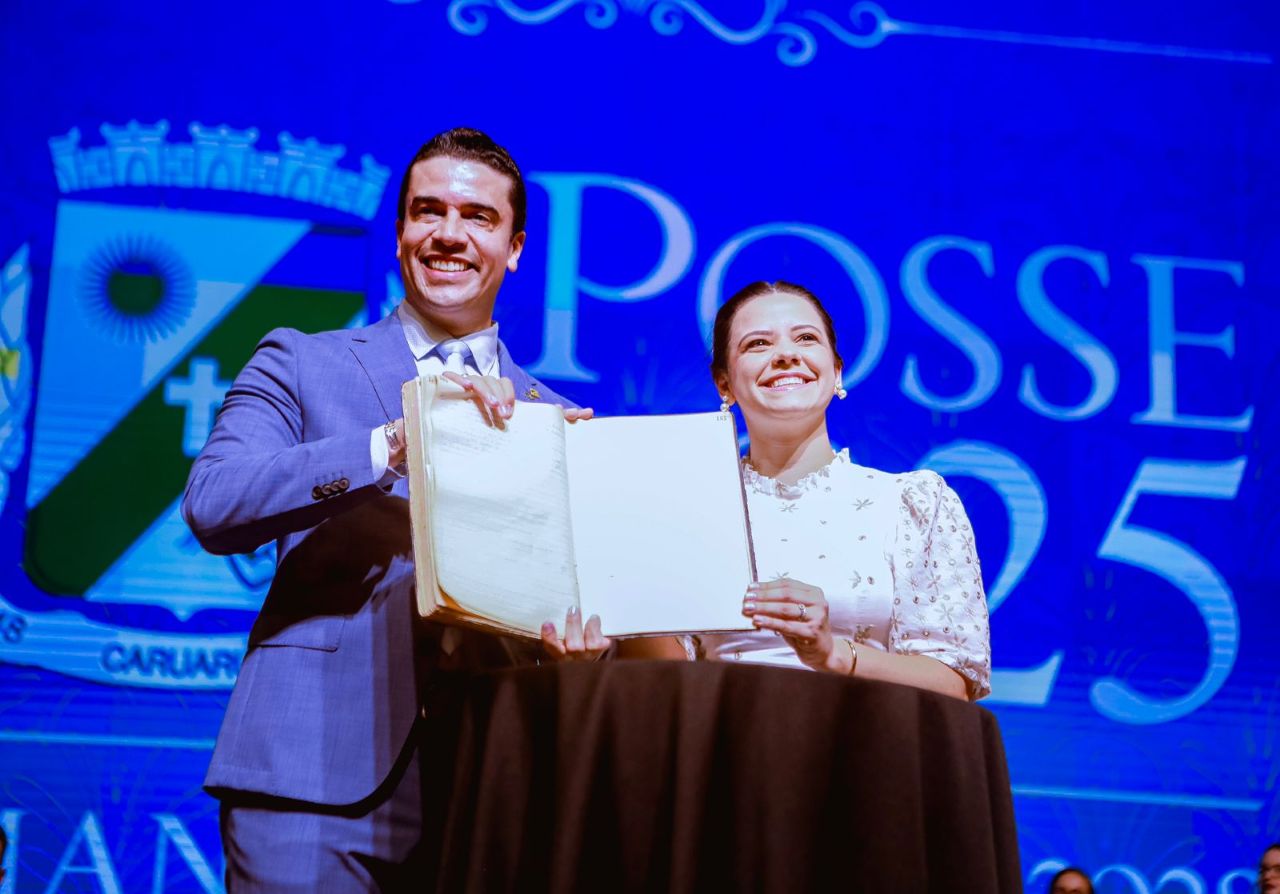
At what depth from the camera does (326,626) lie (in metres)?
1.57

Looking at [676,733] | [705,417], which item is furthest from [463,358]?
[676,733]

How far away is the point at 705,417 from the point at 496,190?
548 millimetres

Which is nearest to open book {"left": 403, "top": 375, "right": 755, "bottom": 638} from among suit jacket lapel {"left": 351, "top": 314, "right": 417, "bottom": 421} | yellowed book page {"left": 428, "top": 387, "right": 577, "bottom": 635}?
yellowed book page {"left": 428, "top": 387, "right": 577, "bottom": 635}

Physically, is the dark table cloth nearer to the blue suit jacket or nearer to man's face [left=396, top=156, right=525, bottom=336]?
the blue suit jacket

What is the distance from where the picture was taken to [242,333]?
9.33 ft

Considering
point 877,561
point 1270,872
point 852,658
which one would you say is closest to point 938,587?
point 877,561

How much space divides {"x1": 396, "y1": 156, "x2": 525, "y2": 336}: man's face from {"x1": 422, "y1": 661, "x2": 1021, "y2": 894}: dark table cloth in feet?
2.27

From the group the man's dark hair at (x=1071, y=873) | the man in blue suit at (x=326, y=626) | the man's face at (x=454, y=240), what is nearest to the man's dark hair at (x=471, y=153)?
the man's face at (x=454, y=240)

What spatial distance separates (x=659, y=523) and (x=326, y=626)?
431 millimetres

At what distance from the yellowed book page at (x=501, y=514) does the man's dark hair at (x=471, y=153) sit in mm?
555

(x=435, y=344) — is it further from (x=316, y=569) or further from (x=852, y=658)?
(x=852, y=658)

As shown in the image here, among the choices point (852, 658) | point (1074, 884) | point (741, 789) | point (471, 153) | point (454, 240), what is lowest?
point (1074, 884)

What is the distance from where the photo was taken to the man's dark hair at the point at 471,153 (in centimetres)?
188

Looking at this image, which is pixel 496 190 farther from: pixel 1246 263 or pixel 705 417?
pixel 1246 263
